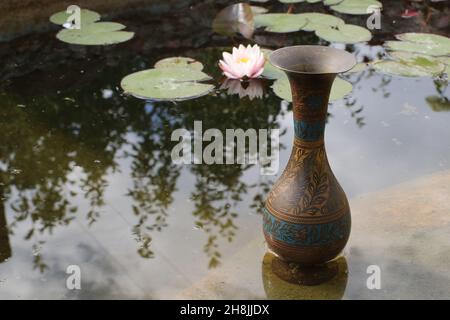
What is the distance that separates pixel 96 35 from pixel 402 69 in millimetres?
1894

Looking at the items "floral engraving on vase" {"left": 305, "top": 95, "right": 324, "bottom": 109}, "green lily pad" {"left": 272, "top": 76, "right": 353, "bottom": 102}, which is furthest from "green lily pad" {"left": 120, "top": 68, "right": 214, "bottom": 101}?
"floral engraving on vase" {"left": 305, "top": 95, "right": 324, "bottom": 109}

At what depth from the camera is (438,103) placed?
11.7 feet

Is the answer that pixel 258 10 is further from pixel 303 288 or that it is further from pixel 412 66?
pixel 303 288

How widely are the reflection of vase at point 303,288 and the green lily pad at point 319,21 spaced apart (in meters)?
2.49

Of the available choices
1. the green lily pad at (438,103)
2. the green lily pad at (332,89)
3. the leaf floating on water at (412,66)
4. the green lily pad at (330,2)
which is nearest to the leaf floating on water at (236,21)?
the green lily pad at (330,2)

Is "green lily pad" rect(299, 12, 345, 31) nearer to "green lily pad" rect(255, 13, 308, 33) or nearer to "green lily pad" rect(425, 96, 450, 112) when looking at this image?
"green lily pad" rect(255, 13, 308, 33)

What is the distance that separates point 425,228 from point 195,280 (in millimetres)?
894

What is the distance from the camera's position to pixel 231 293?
2203 mm

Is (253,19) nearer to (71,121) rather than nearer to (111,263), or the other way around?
(71,121)

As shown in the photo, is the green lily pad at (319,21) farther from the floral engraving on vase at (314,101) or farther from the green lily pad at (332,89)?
the floral engraving on vase at (314,101)

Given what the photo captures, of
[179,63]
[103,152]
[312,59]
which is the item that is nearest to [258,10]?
[179,63]

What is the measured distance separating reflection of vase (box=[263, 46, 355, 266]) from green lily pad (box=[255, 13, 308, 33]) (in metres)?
2.28

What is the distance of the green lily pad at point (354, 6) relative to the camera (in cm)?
478
